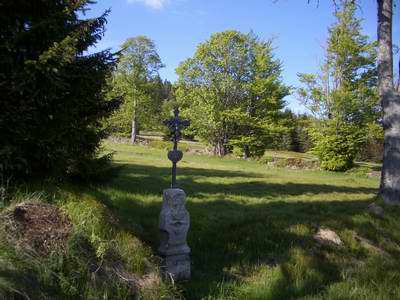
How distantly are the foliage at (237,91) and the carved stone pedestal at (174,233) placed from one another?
27931mm

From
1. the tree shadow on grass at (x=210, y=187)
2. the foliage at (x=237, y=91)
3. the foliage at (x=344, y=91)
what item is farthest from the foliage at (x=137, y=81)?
the tree shadow on grass at (x=210, y=187)

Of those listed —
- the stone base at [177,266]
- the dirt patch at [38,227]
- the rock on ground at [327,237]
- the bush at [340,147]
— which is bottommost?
the stone base at [177,266]

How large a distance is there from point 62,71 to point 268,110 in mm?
30254

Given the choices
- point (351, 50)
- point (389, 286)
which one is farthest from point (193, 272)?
point (351, 50)

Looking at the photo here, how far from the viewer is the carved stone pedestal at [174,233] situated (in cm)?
527

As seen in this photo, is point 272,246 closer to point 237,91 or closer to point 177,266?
point 177,266

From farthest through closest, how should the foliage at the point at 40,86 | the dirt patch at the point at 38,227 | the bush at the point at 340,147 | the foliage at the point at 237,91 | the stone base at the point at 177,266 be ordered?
the foliage at the point at 237,91 → the bush at the point at 340,147 → the stone base at the point at 177,266 → the foliage at the point at 40,86 → the dirt patch at the point at 38,227

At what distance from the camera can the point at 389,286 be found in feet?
17.0

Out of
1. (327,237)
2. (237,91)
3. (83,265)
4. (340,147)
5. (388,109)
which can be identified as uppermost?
(237,91)

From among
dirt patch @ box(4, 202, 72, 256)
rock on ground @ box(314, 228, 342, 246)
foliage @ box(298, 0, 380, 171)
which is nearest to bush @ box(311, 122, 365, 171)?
foliage @ box(298, 0, 380, 171)

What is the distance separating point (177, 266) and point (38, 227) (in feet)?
6.62

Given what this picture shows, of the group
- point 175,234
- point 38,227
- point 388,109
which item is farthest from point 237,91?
point 38,227

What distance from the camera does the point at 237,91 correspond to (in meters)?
34.5

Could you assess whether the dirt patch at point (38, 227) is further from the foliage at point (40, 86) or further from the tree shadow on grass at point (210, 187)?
the tree shadow on grass at point (210, 187)
